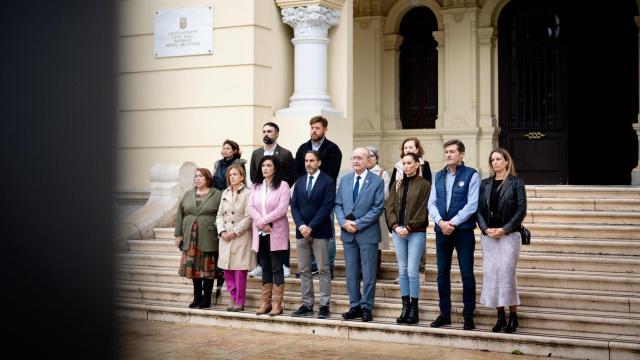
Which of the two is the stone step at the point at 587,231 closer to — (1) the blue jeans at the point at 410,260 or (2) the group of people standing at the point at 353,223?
(2) the group of people standing at the point at 353,223

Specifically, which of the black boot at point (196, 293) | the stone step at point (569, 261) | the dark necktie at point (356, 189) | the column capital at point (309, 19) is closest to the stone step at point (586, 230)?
the stone step at point (569, 261)

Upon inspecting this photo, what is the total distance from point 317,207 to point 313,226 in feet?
0.76

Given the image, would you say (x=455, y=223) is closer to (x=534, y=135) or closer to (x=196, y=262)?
(x=196, y=262)

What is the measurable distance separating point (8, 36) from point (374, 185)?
8.54 m

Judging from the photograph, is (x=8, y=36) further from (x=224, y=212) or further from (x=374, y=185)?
(x=224, y=212)

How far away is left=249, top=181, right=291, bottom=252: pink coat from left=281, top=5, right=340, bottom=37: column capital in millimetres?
5151

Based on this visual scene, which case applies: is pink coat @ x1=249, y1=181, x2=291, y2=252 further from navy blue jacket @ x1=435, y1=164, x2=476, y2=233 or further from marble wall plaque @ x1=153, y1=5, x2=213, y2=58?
marble wall plaque @ x1=153, y1=5, x2=213, y2=58

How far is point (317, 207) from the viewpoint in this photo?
33.1 ft

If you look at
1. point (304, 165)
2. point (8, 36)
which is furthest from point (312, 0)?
point (8, 36)

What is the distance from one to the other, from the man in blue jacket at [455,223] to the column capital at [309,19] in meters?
6.03

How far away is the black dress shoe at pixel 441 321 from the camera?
9172 mm

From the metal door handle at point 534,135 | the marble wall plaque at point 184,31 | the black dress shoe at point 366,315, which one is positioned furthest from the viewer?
the metal door handle at point 534,135

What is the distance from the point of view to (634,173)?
52.6 ft

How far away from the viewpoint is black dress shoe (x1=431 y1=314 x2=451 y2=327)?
917 cm
